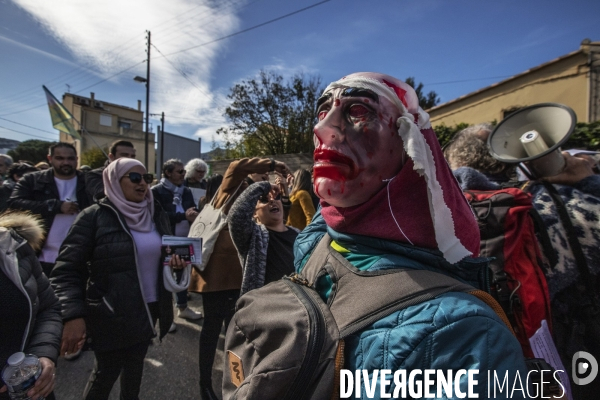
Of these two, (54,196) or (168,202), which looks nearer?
(54,196)

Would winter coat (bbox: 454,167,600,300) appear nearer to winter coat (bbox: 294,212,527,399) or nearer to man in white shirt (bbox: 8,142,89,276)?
winter coat (bbox: 294,212,527,399)

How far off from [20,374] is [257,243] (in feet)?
4.31

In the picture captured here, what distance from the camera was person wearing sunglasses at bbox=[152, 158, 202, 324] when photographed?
4.27 metres

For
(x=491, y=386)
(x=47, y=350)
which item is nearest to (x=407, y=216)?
(x=491, y=386)

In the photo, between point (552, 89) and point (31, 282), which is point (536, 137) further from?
point (552, 89)

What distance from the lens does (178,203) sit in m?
4.54

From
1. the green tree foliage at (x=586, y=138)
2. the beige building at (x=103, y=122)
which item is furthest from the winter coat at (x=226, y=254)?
the beige building at (x=103, y=122)

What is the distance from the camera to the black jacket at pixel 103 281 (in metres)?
2.02

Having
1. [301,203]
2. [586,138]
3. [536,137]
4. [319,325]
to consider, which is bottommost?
[319,325]

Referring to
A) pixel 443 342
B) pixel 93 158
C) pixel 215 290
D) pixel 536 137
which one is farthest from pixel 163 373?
pixel 93 158

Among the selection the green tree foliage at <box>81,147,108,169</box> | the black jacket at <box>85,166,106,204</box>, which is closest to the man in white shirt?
the black jacket at <box>85,166,106,204</box>

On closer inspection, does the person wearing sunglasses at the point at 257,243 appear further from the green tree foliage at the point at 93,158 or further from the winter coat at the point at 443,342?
the green tree foliage at the point at 93,158

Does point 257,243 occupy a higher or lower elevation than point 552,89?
lower

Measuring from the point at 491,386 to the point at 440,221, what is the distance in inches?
15.1
